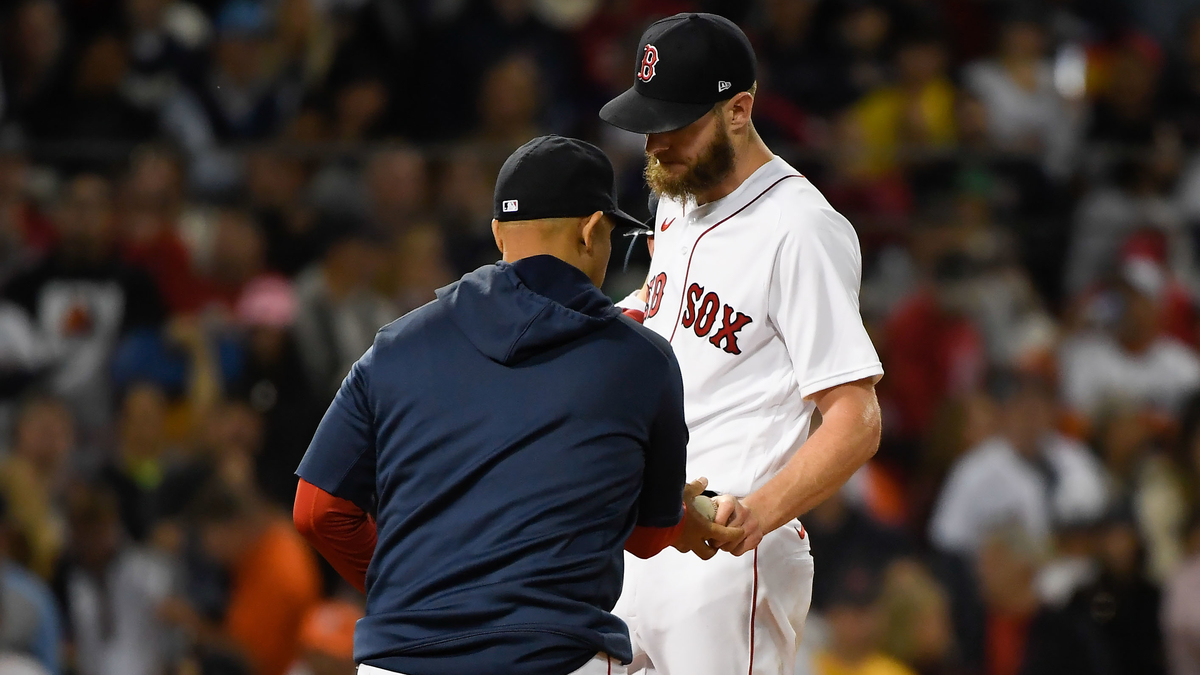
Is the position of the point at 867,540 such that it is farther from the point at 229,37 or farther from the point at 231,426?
the point at 229,37

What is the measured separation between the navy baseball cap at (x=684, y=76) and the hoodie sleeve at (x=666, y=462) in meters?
0.72

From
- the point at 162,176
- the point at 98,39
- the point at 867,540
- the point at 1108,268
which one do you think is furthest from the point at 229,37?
the point at 1108,268

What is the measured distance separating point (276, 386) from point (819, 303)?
4.16 m

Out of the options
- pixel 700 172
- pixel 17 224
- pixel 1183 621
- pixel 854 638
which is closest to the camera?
pixel 700 172

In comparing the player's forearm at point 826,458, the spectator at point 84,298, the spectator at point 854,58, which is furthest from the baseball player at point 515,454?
the spectator at point 854,58

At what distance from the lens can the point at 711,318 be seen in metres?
3.21

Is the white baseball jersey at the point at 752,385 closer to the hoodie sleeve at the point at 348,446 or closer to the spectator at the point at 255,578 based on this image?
the hoodie sleeve at the point at 348,446

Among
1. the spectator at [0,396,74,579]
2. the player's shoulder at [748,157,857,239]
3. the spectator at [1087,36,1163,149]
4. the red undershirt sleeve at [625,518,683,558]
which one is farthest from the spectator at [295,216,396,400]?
the spectator at [1087,36,1163,149]

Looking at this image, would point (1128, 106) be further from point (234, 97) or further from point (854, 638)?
point (234, 97)

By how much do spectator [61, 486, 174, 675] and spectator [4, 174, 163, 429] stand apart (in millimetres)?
554

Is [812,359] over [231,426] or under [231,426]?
over

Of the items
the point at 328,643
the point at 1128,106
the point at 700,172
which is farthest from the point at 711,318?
the point at 1128,106

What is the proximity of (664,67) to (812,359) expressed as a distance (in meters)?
0.68

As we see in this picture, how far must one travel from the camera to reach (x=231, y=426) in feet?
21.3
